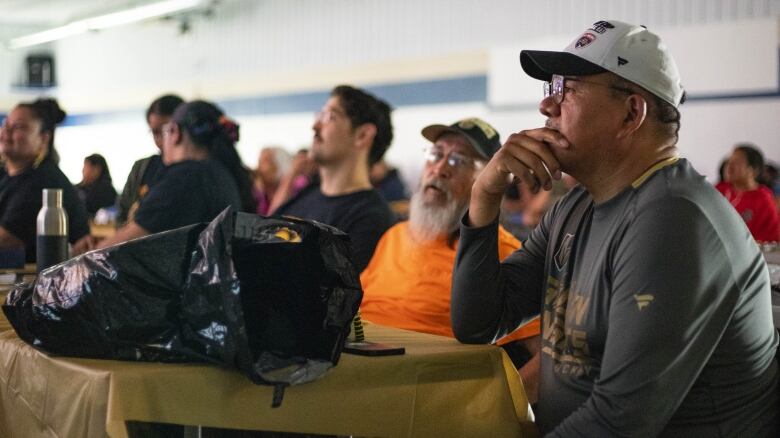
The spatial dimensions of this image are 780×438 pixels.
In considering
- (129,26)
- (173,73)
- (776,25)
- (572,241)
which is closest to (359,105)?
(572,241)

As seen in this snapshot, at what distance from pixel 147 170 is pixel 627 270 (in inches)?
128

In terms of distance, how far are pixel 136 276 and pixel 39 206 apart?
231 cm

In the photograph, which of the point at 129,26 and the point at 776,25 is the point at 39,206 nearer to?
the point at 776,25

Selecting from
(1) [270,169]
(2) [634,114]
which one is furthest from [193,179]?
(1) [270,169]

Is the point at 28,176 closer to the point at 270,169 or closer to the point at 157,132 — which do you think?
the point at 157,132

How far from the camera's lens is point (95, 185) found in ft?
14.3

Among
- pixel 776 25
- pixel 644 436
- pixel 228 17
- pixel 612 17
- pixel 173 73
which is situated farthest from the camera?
pixel 173 73

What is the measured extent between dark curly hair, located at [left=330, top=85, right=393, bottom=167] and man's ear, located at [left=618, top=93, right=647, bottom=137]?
2.44 meters

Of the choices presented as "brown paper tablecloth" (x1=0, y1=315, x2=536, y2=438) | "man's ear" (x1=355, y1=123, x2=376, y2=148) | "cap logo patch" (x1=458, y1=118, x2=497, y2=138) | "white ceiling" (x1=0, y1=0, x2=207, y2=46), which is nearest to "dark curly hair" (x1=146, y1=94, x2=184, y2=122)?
"man's ear" (x1=355, y1=123, x2=376, y2=148)

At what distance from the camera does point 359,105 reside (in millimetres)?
4160

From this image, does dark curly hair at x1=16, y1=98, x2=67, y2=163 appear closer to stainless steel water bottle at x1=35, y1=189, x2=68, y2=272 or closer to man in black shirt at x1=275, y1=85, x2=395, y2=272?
man in black shirt at x1=275, y1=85, x2=395, y2=272

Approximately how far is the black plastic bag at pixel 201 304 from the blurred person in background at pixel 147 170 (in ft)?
8.07

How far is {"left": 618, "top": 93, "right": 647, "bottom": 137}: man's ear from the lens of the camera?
1.74 meters

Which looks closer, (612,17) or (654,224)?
(654,224)
